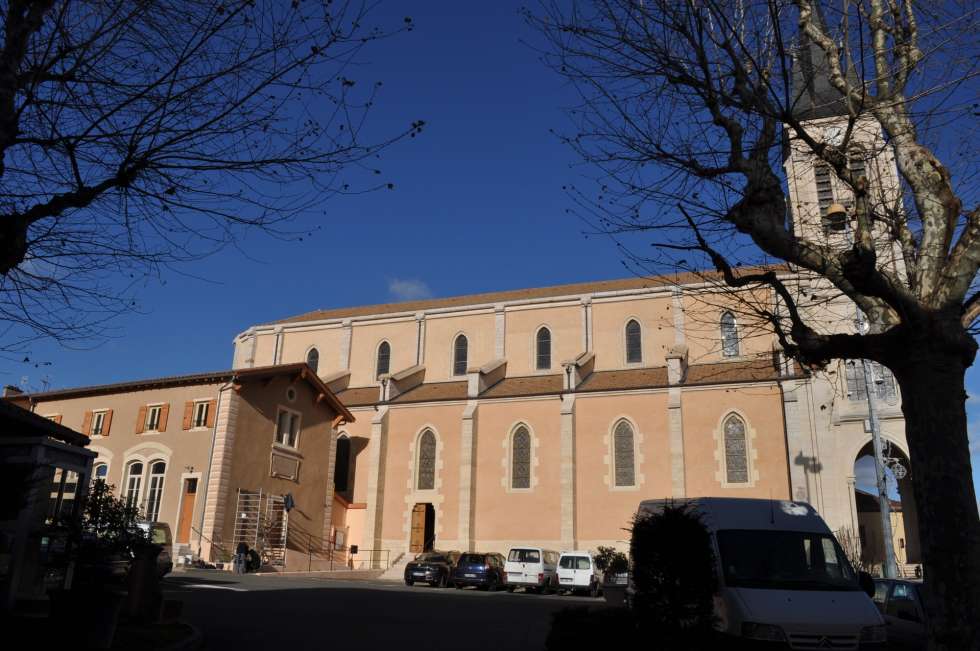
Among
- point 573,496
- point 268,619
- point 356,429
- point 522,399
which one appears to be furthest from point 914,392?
point 356,429

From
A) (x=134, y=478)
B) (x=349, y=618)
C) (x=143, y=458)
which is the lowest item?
(x=349, y=618)

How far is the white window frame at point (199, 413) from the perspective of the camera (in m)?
26.3

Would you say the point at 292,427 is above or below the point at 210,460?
above

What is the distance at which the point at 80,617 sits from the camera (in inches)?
289

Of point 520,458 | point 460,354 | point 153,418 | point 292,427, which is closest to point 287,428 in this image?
point 292,427

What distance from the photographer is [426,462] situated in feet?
113

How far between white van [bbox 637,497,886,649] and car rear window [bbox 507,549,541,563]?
15.7 meters

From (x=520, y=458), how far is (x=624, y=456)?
15.1ft

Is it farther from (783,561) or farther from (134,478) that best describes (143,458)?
(783,561)

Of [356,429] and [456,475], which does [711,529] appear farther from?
[356,429]

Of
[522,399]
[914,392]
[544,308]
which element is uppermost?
[544,308]

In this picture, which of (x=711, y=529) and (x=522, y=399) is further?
(x=522, y=399)

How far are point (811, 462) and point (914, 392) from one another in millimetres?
23315

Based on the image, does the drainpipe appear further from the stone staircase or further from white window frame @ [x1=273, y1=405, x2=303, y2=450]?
the stone staircase
